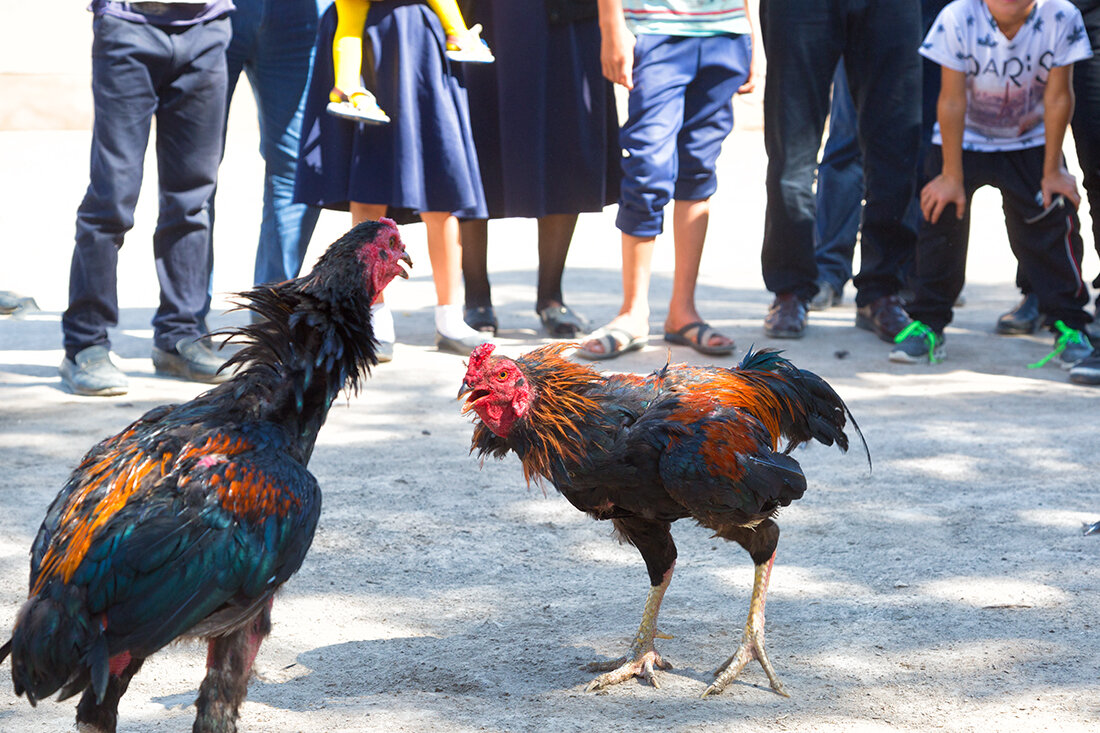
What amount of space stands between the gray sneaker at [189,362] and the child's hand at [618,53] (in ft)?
8.34

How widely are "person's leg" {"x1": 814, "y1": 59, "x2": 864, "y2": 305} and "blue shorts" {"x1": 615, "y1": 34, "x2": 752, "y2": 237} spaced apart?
4.71 feet

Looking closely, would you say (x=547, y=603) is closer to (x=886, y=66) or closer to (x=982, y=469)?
(x=982, y=469)

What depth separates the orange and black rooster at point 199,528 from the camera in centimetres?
262

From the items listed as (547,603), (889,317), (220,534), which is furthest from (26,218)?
(220,534)

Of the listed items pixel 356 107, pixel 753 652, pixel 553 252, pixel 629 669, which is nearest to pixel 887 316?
pixel 553 252

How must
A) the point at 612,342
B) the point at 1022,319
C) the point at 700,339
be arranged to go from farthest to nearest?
the point at 1022,319, the point at 700,339, the point at 612,342

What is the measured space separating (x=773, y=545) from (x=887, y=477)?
5.75ft

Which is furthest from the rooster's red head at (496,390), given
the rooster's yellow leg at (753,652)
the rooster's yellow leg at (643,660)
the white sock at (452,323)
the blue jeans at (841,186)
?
the blue jeans at (841,186)

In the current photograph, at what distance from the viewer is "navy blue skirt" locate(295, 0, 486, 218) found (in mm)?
6562

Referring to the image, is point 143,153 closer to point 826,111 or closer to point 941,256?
point 826,111

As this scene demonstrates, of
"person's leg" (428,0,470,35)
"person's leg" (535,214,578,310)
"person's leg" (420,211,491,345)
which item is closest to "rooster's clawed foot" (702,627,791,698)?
"person's leg" (420,211,491,345)

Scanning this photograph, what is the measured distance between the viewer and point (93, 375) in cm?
607

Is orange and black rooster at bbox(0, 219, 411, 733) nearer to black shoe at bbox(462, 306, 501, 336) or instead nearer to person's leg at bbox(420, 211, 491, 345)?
person's leg at bbox(420, 211, 491, 345)

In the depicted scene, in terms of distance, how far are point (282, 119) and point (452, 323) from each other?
1.50 meters
